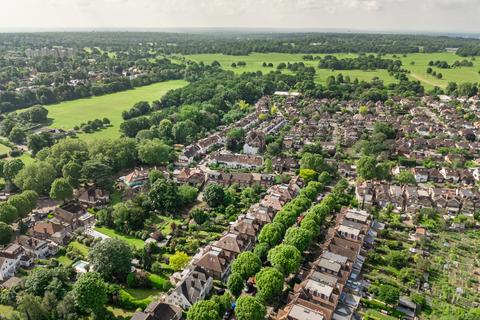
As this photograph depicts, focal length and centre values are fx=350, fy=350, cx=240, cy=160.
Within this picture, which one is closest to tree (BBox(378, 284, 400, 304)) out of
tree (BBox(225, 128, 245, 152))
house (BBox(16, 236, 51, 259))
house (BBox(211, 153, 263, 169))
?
house (BBox(211, 153, 263, 169))

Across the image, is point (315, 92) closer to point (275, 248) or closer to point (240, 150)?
point (240, 150)

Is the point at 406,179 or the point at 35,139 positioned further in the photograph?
the point at 35,139

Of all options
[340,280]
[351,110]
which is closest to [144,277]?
[340,280]

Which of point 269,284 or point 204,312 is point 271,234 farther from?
point 204,312

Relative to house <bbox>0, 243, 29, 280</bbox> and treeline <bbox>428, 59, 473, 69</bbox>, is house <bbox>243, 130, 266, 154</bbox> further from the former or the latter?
treeline <bbox>428, 59, 473, 69</bbox>

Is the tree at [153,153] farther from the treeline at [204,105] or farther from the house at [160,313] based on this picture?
the house at [160,313]

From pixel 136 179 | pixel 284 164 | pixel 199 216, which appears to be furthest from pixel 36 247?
pixel 284 164
